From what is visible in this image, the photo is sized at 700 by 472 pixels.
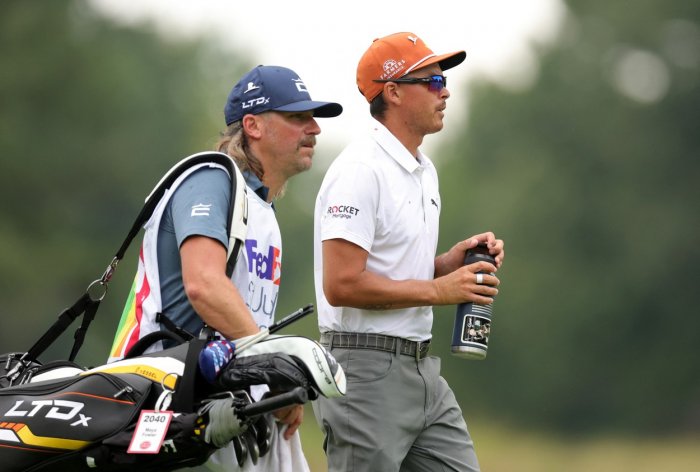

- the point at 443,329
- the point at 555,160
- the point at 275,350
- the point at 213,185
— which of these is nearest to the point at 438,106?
the point at 213,185

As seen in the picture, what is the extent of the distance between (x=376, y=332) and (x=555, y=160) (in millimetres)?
28786

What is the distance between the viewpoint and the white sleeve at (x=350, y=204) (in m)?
4.88

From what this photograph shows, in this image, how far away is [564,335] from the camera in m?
30.0

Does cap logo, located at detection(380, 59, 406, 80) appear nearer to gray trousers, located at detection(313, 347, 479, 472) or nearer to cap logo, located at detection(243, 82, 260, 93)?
cap logo, located at detection(243, 82, 260, 93)

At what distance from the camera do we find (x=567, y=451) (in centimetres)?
2417

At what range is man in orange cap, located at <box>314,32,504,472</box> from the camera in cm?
487

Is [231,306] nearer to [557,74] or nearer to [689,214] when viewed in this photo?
[689,214]

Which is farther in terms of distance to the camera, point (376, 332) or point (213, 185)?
point (376, 332)

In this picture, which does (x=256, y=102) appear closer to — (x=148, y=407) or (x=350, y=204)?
(x=350, y=204)

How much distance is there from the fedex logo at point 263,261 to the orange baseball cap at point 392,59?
1.26 m

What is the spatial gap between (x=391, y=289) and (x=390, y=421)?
0.54 meters

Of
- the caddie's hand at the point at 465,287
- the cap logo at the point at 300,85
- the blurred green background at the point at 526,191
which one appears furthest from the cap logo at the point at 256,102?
the blurred green background at the point at 526,191

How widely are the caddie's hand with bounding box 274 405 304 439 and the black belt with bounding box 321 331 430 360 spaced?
0.83 metres

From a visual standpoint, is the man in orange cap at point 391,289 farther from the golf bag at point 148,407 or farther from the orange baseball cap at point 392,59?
the golf bag at point 148,407
